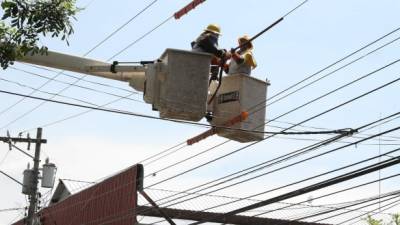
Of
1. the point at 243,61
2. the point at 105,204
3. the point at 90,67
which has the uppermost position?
the point at 243,61

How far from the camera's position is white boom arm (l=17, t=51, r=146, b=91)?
10273 mm

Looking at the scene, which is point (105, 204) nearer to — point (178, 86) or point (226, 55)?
point (226, 55)

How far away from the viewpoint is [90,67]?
34.4 ft

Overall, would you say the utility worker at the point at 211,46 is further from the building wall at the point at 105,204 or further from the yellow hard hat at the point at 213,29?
the building wall at the point at 105,204

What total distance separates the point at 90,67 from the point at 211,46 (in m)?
1.90

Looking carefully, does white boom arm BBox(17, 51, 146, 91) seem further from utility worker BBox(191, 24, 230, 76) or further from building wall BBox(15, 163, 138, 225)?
building wall BBox(15, 163, 138, 225)

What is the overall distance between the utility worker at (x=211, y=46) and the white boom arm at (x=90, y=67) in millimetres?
1113

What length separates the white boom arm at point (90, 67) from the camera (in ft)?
33.7

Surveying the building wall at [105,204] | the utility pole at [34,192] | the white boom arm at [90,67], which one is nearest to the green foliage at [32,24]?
the white boom arm at [90,67]

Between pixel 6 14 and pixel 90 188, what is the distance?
2016cm

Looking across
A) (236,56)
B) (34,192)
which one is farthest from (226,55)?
(34,192)

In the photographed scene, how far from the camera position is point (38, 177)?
105 ft

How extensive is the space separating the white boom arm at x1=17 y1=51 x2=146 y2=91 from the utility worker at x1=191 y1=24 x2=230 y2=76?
1113 millimetres

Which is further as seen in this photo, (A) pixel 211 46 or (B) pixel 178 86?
(A) pixel 211 46
